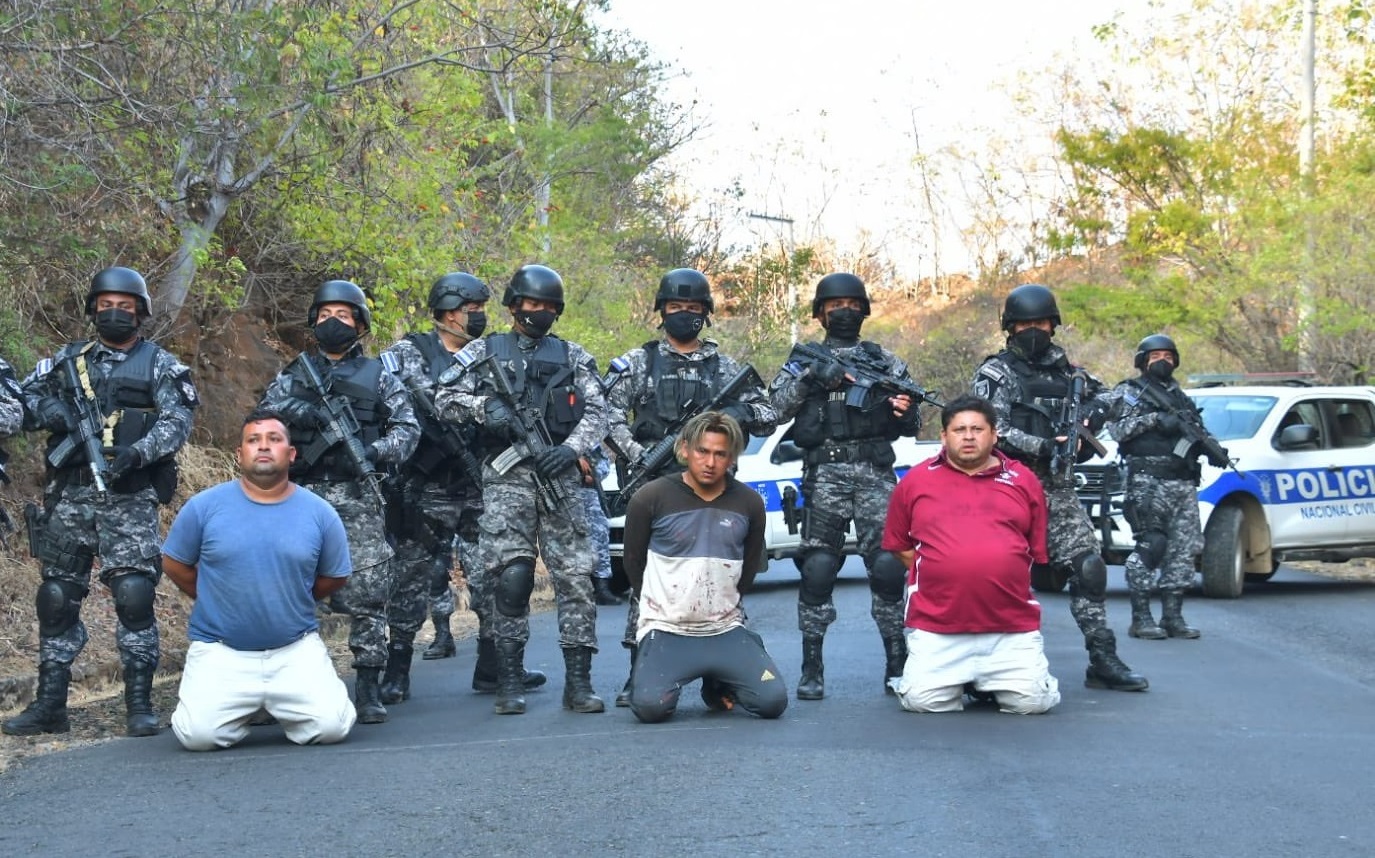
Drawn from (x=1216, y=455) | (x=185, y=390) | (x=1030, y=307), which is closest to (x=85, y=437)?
(x=185, y=390)

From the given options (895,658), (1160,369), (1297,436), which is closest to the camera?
(895,658)

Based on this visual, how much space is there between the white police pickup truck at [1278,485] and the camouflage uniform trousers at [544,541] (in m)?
6.69

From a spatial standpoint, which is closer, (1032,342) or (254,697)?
(254,697)

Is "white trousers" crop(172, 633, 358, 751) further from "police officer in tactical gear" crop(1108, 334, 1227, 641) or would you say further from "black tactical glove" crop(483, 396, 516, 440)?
"police officer in tactical gear" crop(1108, 334, 1227, 641)

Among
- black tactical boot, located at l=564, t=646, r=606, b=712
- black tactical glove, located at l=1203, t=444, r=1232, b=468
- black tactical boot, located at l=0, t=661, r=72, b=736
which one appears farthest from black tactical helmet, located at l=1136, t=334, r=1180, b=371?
black tactical boot, located at l=0, t=661, r=72, b=736

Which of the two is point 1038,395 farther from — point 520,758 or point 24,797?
point 24,797

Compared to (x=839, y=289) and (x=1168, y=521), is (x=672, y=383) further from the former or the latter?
(x=1168, y=521)

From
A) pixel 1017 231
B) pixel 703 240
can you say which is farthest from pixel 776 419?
pixel 1017 231

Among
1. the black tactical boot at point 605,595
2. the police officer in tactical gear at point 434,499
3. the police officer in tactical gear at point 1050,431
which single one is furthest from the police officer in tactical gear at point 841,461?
the black tactical boot at point 605,595

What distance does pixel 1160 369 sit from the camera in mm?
11867

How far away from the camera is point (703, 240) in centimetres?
2992

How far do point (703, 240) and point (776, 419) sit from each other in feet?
70.8

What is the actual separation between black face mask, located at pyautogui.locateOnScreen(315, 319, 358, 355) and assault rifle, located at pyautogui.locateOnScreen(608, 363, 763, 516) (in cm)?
155

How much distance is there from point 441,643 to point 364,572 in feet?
8.69
